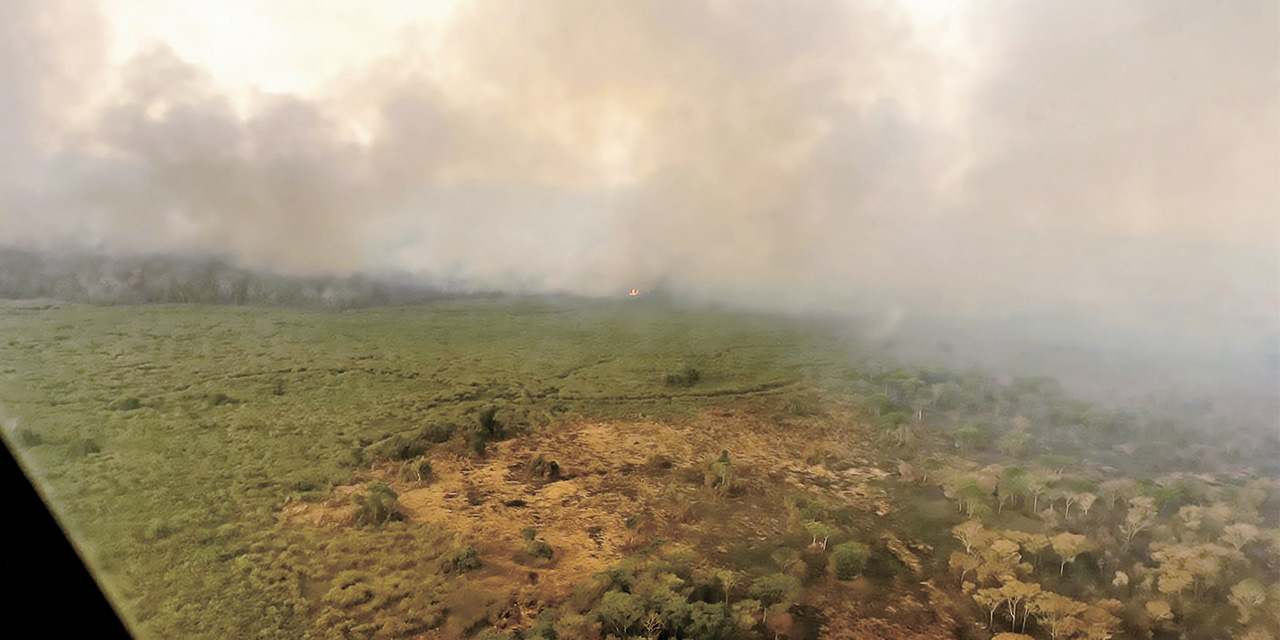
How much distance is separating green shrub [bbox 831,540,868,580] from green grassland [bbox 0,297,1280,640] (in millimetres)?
26

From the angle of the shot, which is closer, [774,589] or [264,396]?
[774,589]

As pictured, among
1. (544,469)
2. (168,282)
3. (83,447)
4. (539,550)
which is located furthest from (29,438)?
(539,550)

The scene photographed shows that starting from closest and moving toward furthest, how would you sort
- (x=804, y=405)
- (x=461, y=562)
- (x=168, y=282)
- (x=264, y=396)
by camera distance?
1. (x=461, y=562)
2. (x=264, y=396)
3. (x=804, y=405)
4. (x=168, y=282)

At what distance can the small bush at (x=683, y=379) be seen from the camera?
725 cm

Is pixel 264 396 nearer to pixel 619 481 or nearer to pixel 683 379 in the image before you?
pixel 619 481

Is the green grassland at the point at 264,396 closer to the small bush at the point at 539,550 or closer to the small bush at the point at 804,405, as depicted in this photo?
the small bush at the point at 804,405

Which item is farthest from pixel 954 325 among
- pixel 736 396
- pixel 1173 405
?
pixel 736 396

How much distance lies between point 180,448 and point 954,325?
11159 millimetres

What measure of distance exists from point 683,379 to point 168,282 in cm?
912

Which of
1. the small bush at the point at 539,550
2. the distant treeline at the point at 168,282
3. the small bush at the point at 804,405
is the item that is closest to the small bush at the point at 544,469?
the small bush at the point at 539,550

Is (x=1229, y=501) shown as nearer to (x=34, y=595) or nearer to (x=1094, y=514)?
(x=1094, y=514)

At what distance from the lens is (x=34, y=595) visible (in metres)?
2.40

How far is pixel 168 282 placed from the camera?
8.97m

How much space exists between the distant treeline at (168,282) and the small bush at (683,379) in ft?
18.0
